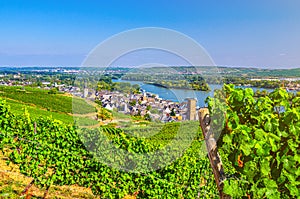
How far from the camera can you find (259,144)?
1867 mm

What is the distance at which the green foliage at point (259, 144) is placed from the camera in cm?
190

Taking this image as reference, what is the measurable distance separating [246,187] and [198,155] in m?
3.53

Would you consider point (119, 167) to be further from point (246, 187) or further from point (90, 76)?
point (246, 187)

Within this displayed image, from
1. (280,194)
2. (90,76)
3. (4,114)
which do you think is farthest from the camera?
(4,114)

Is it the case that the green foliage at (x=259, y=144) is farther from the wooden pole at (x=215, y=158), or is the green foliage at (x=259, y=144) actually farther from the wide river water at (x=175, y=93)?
the wide river water at (x=175, y=93)

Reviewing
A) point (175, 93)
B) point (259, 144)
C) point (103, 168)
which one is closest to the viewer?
point (259, 144)

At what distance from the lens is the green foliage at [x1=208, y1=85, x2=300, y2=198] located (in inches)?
74.9

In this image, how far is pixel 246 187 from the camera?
2070mm

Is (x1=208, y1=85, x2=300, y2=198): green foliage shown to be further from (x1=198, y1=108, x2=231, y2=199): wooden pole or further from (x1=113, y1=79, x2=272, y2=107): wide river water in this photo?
(x1=113, y1=79, x2=272, y2=107): wide river water

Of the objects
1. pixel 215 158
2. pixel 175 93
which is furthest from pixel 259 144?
pixel 175 93

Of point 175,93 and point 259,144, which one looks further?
point 175,93

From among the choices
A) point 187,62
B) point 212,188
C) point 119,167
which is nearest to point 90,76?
point 187,62

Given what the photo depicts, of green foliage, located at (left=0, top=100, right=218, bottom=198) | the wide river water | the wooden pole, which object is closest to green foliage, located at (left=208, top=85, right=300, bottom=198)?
the wooden pole

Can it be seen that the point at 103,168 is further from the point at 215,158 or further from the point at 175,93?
the point at 215,158
